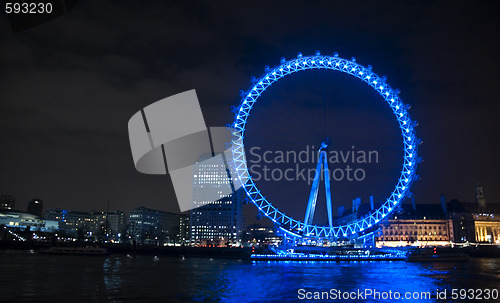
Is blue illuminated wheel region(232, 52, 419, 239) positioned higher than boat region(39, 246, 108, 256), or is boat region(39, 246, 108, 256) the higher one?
blue illuminated wheel region(232, 52, 419, 239)

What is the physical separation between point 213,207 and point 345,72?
123804mm

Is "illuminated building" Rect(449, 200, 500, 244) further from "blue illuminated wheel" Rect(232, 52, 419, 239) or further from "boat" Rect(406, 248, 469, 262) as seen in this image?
"blue illuminated wheel" Rect(232, 52, 419, 239)

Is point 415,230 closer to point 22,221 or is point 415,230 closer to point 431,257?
point 431,257

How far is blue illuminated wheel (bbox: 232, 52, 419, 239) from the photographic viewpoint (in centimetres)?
5225

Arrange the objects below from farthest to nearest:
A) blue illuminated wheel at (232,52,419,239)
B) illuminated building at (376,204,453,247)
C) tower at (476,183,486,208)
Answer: tower at (476,183,486,208) → illuminated building at (376,204,453,247) → blue illuminated wheel at (232,52,419,239)

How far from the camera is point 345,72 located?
55250mm

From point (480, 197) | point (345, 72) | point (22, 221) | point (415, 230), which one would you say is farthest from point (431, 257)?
point (22, 221)

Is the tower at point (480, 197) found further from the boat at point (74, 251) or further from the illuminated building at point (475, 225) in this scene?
the boat at point (74, 251)

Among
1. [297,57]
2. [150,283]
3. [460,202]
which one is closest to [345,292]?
[150,283]

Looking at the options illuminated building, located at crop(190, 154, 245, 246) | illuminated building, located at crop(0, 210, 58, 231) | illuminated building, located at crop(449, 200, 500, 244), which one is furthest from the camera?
illuminated building, located at crop(190, 154, 245, 246)

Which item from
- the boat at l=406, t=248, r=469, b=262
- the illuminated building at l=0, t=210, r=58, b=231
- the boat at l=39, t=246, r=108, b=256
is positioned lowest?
the boat at l=406, t=248, r=469, b=262

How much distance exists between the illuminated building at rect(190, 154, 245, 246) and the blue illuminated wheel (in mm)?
105938

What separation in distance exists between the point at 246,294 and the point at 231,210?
145m

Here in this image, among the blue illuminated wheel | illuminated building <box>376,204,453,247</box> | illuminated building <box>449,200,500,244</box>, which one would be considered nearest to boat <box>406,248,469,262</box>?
the blue illuminated wheel
